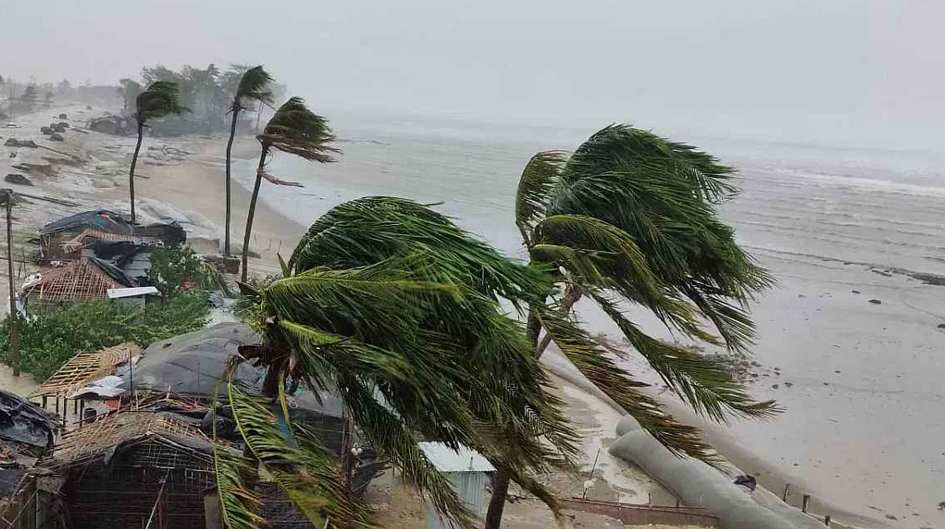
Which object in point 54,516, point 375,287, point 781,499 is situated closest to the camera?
point 375,287

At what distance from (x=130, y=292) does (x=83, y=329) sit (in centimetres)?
190

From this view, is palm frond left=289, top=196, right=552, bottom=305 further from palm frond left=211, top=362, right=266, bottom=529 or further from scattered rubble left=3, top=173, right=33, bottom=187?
scattered rubble left=3, top=173, right=33, bottom=187

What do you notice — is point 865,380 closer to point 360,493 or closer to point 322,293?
point 360,493

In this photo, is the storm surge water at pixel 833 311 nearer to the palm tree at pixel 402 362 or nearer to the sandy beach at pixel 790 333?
the sandy beach at pixel 790 333

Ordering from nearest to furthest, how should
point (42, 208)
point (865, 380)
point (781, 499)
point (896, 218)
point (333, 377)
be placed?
point (333, 377) < point (781, 499) < point (865, 380) < point (42, 208) < point (896, 218)

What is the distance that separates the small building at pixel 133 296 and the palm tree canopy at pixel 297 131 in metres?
4.08

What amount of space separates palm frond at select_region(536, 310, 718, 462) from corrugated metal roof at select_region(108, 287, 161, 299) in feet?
38.8

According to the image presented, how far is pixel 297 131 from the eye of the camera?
16.1 metres

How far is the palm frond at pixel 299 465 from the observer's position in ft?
9.87

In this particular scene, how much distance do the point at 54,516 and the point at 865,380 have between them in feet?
56.3

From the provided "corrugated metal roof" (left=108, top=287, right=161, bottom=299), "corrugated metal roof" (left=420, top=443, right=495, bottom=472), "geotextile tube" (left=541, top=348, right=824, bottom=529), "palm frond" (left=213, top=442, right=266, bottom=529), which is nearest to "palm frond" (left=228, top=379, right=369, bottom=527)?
"palm frond" (left=213, top=442, right=266, bottom=529)

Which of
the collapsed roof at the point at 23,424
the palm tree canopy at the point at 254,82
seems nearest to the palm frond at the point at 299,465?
the collapsed roof at the point at 23,424

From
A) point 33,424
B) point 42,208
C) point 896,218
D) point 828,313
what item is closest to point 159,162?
point 42,208

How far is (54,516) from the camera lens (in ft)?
21.5
